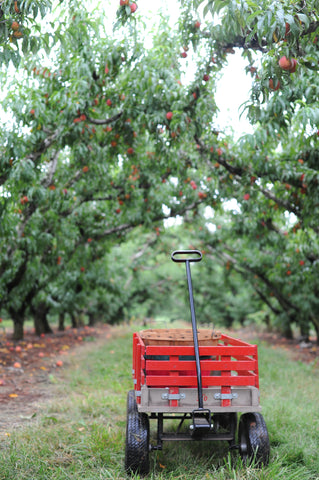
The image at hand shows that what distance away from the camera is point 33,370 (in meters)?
7.98

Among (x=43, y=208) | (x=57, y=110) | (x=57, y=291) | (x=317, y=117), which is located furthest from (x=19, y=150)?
(x=57, y=291)

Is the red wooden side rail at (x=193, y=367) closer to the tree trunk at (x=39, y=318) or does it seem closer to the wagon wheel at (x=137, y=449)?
the wagon wheel at (x=137, y=449)

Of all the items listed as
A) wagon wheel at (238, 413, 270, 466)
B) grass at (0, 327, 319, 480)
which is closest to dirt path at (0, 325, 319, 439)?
grass at (0, 327, 319, 480)

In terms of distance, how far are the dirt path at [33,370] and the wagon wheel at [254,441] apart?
2307 millimetres

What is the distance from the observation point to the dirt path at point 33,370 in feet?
17.3

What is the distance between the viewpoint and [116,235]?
12031 millimetres

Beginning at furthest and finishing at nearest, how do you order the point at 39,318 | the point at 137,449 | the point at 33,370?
the point at 39,318 < the point at 33,370 < the point at 137,449

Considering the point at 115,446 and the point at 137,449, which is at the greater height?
the point at 137,449

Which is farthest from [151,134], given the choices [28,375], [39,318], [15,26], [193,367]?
[39,318]

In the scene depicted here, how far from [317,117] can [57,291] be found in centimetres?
Answer: 1004

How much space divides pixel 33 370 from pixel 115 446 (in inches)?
177

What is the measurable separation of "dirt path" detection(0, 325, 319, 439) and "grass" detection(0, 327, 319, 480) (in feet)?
0.87

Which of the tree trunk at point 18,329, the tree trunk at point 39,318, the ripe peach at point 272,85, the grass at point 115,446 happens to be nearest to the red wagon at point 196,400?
the grass at point 115,446

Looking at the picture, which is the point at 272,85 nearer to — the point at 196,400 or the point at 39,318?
the point at 196,400
